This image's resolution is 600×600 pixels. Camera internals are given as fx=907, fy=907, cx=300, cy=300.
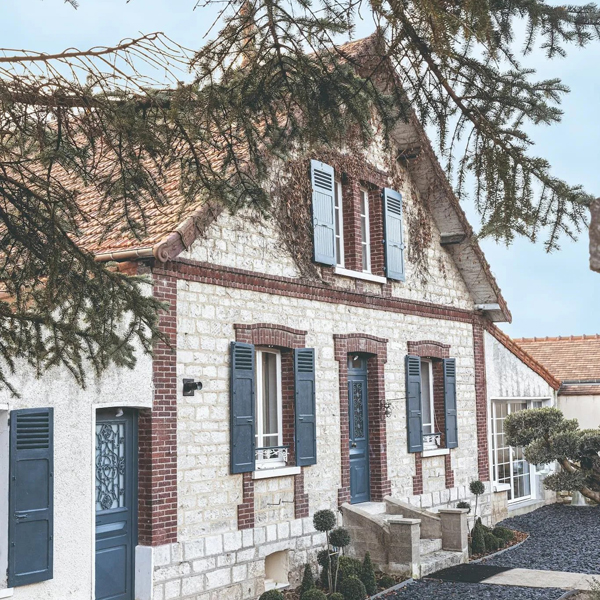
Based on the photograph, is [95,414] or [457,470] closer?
[95,414]

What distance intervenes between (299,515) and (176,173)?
4.98 metres

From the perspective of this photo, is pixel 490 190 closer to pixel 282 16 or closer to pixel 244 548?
pixel 282 16

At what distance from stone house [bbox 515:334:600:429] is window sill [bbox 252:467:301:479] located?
1160 cm

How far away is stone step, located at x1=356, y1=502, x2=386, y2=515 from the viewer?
14047mm

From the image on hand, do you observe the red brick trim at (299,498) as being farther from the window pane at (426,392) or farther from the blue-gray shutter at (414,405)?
the window pane at (426,392)

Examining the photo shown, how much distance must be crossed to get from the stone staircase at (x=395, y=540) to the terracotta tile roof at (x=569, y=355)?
1020 cm

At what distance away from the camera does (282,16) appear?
6348 millimetres

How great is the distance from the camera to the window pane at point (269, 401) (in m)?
12.7

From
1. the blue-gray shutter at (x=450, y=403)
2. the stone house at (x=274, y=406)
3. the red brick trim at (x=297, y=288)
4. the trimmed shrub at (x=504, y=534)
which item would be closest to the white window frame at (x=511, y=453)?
the stone house at (x=274, y=406)

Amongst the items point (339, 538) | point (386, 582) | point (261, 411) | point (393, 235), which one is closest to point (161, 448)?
point (261, 411)

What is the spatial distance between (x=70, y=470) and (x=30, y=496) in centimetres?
55

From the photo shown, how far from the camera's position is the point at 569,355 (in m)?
25.7

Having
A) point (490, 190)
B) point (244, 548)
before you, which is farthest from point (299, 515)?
point (490, 190)

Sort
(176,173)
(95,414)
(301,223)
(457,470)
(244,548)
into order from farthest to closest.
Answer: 1. (457,470)
2. (301,223)
3. (176,173)
4. (244,548)
5. (95,414)
